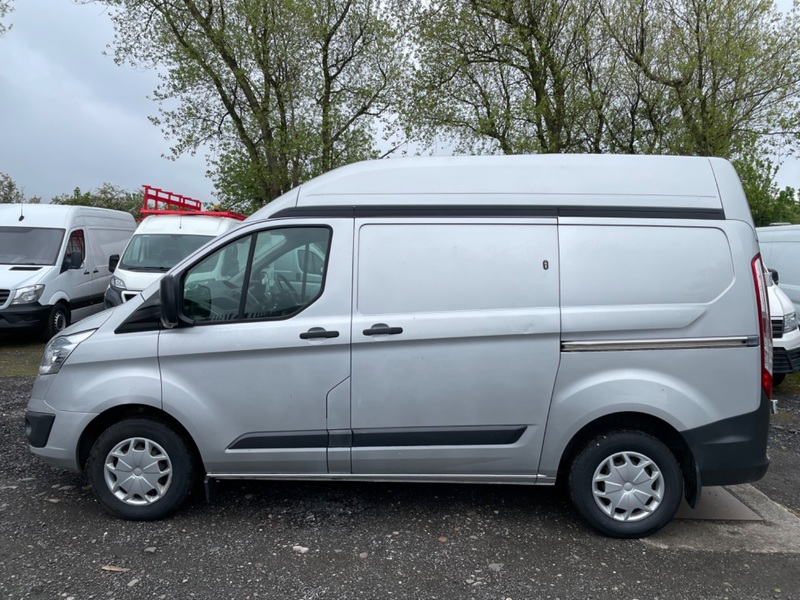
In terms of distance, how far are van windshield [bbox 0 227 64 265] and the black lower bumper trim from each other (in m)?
7.25

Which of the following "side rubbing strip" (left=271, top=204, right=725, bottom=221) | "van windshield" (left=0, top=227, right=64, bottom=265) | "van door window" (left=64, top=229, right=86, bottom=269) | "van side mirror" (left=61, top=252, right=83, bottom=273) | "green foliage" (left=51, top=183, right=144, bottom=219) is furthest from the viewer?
"green foliage" (left=51, top=183, right=144, bottom=219)

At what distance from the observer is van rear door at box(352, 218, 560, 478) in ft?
12.1

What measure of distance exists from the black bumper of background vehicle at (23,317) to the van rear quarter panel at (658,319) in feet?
29.4

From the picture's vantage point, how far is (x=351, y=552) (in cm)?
364

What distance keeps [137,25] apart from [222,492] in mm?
17296

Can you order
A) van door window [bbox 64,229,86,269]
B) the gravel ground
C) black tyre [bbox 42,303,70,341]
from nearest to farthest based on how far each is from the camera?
1. the gravel ground
2. black tyre [bbox 42,303,70,341]
3. van door window [bbox 64,229,86,269]

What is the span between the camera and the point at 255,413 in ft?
12.5

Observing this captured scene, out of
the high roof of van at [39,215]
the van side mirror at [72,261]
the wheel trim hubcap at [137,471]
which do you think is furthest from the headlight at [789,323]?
the high roof of van at [39,215]

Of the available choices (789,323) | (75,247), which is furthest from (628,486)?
(75,247)

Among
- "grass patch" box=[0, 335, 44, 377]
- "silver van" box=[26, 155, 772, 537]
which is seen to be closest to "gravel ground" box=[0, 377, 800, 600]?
"silver van" box=[26, 155, 772, 537]

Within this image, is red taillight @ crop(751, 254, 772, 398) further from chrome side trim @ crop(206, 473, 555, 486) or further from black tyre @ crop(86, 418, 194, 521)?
black tyre @ crop(86, 418, 194, 521)

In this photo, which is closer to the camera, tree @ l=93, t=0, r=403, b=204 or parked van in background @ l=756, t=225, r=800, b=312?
parked van in background @ l=756, t=225, r=800, b=312

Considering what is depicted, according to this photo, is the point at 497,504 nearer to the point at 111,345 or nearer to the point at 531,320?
the point at 531,320

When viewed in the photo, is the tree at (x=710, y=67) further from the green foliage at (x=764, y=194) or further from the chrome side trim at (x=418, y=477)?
the chrome side trim at (x=418, y=477)
